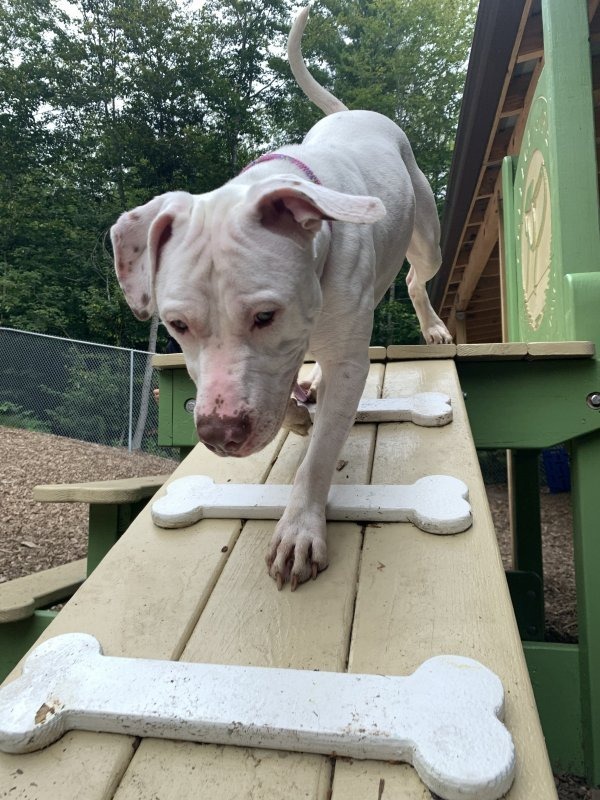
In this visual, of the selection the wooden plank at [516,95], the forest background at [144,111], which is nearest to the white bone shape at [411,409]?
the wooden plank at [516,95]

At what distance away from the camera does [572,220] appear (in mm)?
2709

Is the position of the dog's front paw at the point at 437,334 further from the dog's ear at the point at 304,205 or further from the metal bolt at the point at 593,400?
the dog's ear at the point at 304,205

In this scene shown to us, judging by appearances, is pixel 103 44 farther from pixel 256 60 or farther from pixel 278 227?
pixel 278 227

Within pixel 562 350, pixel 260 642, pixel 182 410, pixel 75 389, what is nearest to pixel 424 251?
pixel 562 350

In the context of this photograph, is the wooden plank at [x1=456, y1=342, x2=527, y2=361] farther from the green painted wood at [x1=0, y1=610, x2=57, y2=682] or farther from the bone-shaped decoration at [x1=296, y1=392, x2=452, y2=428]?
the green painted wood at [x1=0, y1=610, x2=57, y2=682]

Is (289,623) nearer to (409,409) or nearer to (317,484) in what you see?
(317,484)

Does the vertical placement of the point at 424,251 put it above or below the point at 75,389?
above

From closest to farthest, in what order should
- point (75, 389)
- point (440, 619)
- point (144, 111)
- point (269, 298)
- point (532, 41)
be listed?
1. point (440, 619)
2. point (269, 298)
3. point (532, 41)
4. point (75, 389)
5. point (144, 111)

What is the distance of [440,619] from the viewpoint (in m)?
1.25

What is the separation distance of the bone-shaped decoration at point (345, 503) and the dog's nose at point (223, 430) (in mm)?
509

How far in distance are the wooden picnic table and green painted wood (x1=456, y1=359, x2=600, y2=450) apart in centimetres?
59

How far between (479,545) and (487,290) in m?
9.02

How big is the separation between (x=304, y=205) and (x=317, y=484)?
719mm

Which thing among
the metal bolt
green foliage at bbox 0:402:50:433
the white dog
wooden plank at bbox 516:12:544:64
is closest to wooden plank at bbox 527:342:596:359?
the metal bolt
